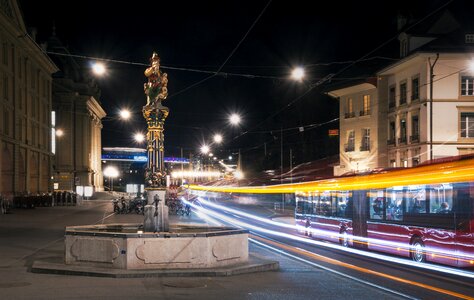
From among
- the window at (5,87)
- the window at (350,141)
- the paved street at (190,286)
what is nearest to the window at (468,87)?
the window at (350,141)

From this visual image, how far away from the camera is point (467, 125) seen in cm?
4331

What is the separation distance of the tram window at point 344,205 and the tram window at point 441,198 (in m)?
6.00

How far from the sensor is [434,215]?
669 inches

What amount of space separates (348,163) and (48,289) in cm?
4564

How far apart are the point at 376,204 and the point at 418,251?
335 centimetres

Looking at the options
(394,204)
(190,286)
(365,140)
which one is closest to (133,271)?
(190,286)

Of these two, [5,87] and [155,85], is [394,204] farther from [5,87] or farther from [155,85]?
[5,87]

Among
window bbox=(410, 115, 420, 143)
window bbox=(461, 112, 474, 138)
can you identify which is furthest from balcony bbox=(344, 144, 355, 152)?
window bbox=(461, 112, 474, 138)

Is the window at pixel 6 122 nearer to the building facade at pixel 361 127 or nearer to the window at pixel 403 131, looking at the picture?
the building facade at pixel 361 127

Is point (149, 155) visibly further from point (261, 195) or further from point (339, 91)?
point (339, 91)

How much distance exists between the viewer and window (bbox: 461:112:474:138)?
43031 mm

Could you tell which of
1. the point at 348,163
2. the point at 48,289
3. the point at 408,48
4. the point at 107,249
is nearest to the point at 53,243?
the point at 107,249

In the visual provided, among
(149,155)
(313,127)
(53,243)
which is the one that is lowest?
(53,243)

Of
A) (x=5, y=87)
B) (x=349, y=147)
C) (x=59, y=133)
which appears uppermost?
(x=5, y=87)
